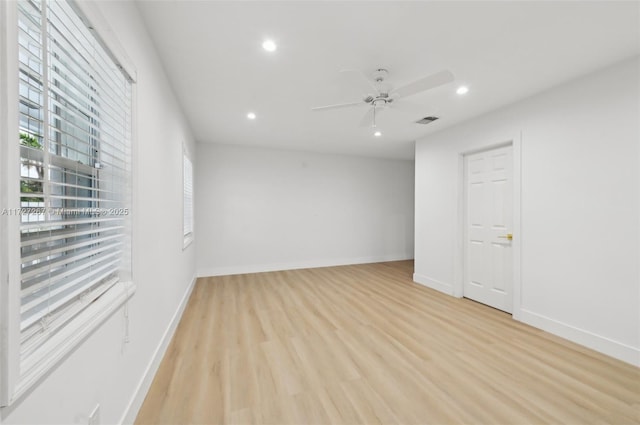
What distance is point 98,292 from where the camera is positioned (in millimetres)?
1217

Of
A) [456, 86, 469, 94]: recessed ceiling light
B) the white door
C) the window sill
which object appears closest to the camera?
the window sill

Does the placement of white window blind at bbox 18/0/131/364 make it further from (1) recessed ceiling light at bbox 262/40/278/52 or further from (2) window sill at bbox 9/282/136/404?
(1) recessed ceiling light at bbox 262/40/278/52

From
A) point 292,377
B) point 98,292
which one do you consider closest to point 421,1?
point 98,292

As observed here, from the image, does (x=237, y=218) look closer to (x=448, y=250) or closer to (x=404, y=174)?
(x=448, y=250)

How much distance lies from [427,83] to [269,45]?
1.30m

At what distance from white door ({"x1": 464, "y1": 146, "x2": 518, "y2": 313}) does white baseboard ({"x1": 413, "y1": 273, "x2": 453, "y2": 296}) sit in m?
0.23

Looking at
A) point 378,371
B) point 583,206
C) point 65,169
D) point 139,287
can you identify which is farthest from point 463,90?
point 139,287

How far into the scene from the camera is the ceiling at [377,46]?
5.61ft

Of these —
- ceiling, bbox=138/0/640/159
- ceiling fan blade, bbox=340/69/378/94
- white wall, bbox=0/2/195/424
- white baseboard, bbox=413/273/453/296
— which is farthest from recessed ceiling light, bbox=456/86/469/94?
white wall, bbox=0/2/195/424

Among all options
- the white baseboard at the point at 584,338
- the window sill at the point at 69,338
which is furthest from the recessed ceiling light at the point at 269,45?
the white baseboard at the point at 584,338

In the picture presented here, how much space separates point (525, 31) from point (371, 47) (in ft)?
3.72

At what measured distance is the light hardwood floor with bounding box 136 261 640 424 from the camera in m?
1.62

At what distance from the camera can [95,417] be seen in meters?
1.13

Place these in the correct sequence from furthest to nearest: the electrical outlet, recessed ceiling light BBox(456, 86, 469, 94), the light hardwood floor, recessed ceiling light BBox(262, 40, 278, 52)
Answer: recessed ceiling light BBox(456, 86, 469, 94) → recessed ceiling light BBox(262, 40, 278, 52) → the light hardwood floor → the electrical outlet
